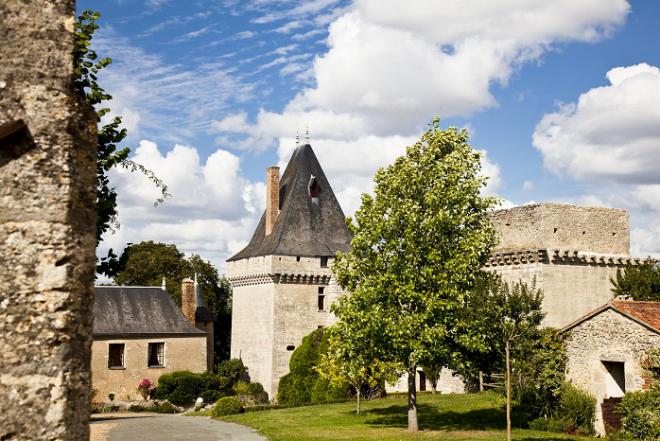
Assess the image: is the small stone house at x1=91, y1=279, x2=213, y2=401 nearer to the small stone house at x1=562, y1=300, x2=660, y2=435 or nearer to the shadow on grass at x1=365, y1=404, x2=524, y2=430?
the shadow on grass at x1=365, y1=404, x2=524, y2=430

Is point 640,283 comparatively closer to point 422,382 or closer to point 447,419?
point 447,419

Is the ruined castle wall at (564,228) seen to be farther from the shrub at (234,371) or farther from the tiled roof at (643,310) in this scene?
the shrub at (234,371)

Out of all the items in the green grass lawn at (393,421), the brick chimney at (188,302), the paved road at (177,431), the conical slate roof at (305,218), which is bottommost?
the paved road at (177,431)

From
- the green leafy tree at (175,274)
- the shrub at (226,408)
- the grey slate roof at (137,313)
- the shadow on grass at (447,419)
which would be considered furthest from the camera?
the green leafy tree at (175,274)

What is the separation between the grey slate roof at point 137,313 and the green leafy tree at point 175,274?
901 centimetres

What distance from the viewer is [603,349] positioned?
19.0 metres

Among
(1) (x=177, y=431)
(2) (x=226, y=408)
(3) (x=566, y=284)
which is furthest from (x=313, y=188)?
(1) (x=177, y=431)

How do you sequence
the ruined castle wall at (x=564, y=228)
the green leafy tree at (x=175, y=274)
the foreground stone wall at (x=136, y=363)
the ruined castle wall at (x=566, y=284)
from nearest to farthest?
the ruined castle wall at (x=566, y=284) < the ruined castle wall at (x=564, y=228) < the foreground stone wall at (x=136, y=363) < the green leafy tree at (x=175, y=274)

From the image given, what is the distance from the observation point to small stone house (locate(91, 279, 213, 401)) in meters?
35.4

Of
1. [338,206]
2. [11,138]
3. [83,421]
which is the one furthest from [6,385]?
[338,206]

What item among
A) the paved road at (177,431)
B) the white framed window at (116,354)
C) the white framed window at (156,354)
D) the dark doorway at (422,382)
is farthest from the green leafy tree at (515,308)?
the white framed window at (116,354)

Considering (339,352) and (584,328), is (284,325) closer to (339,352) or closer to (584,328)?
(339,352)

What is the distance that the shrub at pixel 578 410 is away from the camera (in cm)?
1889

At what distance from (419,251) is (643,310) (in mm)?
6239
